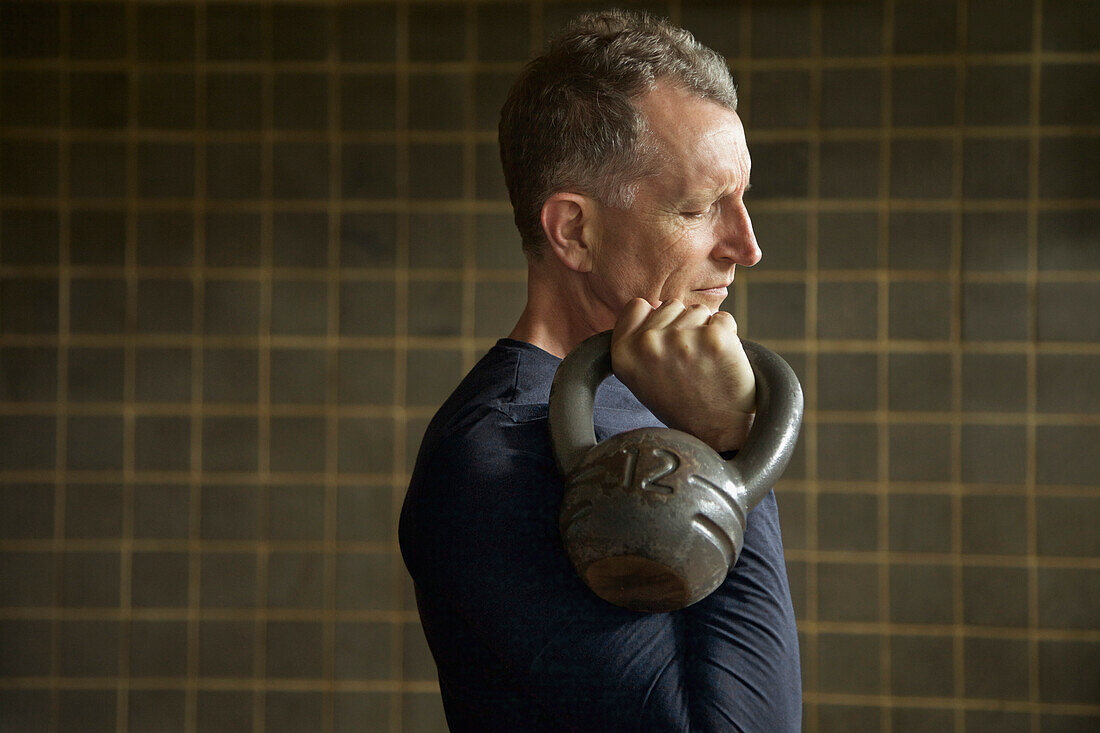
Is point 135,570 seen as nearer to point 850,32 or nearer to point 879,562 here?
point 879,562

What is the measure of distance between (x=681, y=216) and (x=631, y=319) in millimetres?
195

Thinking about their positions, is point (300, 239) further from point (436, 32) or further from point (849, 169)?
point (849, 169)

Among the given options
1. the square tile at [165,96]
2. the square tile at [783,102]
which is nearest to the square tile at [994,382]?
the square tile at [783,102]

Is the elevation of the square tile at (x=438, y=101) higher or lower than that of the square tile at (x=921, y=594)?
higher

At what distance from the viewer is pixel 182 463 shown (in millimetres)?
2221

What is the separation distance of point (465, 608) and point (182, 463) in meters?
1.88

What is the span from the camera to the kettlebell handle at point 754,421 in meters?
0.48

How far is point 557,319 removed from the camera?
0.78m

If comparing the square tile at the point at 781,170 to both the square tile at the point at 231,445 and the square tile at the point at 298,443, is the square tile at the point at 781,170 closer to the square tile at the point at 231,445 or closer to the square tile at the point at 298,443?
the square tile at the point at 298,443

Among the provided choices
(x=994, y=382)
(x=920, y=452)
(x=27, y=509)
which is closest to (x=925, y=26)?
(x=994, y=382)

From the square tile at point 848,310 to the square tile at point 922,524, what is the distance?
44 cm

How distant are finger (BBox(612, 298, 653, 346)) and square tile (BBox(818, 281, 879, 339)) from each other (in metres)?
1.74

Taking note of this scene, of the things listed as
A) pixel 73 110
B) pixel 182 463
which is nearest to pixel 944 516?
pixel 182 463

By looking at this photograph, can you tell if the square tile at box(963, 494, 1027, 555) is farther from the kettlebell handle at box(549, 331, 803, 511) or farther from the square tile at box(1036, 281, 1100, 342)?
the kettlebell handle at box(549, 331, 803, 511)
